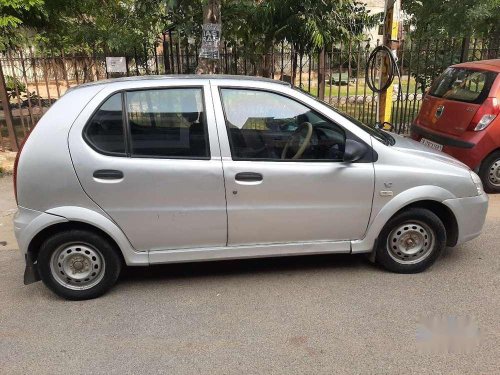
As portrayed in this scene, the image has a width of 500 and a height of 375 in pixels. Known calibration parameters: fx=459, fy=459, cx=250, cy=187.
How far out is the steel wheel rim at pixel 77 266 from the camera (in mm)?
3418

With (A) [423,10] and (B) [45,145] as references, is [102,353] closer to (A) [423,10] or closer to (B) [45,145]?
(B) [45,145]

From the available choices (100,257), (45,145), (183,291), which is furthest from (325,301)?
(45,145)

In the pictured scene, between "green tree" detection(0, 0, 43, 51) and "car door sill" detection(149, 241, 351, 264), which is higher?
"green tree" detection(0, 0, 43, 51)

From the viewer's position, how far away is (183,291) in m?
3.64

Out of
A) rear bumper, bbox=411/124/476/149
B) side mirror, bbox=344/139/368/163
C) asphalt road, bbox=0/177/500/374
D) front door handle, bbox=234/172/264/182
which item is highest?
side mirror, bbox=344/139/368/163

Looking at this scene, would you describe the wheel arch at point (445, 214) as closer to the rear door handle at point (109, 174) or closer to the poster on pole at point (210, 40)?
Answer: the rear door handle at point (109, 174)

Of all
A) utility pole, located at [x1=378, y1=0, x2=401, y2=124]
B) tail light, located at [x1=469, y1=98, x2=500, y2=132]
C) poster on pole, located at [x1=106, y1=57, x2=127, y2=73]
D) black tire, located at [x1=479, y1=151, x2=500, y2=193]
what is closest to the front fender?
tail light, located at [x1=469, y1=98, x2=500, y2=132]

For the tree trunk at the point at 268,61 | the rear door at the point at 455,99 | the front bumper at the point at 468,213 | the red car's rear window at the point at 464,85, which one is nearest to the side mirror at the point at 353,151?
the front bumper at the point at 468,213

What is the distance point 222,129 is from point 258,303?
1320 mm

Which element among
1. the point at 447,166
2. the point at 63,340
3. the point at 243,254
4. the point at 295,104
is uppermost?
the point at 295,104

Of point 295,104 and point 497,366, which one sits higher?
point 295,104

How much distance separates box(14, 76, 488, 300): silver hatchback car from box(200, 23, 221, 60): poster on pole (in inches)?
122

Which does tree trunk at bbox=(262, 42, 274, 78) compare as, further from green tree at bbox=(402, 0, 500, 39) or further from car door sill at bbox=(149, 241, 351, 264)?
car door sill at bbox=(149, 241, 351, 264)

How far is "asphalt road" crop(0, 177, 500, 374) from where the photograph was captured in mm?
2762
